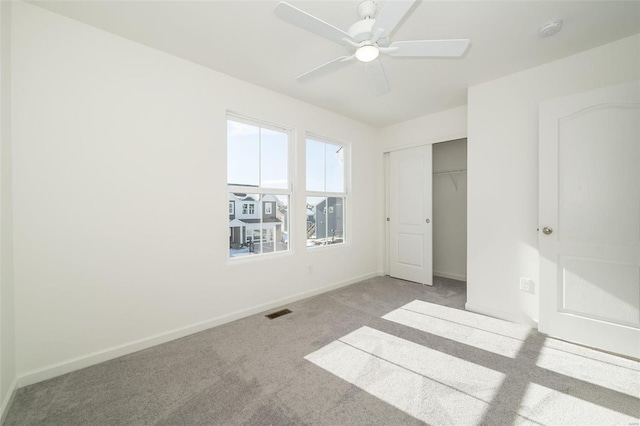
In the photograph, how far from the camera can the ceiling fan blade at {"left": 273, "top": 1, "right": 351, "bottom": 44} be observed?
1.36m

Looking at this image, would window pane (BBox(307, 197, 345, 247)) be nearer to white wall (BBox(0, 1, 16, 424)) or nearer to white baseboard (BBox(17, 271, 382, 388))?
white baseboard (BBox(17, 271, 382, 388))

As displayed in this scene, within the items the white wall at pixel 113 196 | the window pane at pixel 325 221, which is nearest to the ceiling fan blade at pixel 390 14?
the white wall at pixel 113 196

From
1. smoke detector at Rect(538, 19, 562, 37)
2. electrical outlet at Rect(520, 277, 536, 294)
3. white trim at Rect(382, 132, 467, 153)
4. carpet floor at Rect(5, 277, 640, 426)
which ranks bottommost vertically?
carpet floor at Rect(5, 277, 640, 426)

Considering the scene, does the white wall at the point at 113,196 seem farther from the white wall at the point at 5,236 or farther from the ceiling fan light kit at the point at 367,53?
the ceiling fan light kit at the point at 367,53

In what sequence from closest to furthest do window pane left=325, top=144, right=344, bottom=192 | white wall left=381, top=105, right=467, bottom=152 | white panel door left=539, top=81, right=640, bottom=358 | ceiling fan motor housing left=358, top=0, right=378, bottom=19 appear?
1. ceiling fan motor housing left=358, top=0, right=378, bottom=19
2. white panel door left=539, top=81, right=640, bottom=358
3. white wall left=381, top=105, right=467, bottom=152
4. window pane left=325, top=144, right=344, bottom=192

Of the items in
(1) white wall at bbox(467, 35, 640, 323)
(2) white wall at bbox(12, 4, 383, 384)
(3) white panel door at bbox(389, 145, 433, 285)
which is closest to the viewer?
(2) white wall at bbox(12, 4, 383, 384)

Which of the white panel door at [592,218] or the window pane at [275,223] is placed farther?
the window pane at [275,223]

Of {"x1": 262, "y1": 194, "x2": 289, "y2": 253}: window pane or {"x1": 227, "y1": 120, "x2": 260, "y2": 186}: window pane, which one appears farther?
{"x1": 262, "y1": 194, "x2": 289, "y2": 253}: window pane

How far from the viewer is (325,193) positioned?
3852 mm

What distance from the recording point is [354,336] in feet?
8.02

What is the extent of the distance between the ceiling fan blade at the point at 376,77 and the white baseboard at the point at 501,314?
2.53 meters

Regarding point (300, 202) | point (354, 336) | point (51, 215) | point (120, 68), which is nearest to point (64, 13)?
point (120, 68)

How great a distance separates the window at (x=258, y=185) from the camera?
2.93 m

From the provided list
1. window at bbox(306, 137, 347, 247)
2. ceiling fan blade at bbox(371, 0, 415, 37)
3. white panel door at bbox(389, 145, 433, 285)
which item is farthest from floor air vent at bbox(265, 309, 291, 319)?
ceiling fan blade at bbox(371, 0, 415, 37)
